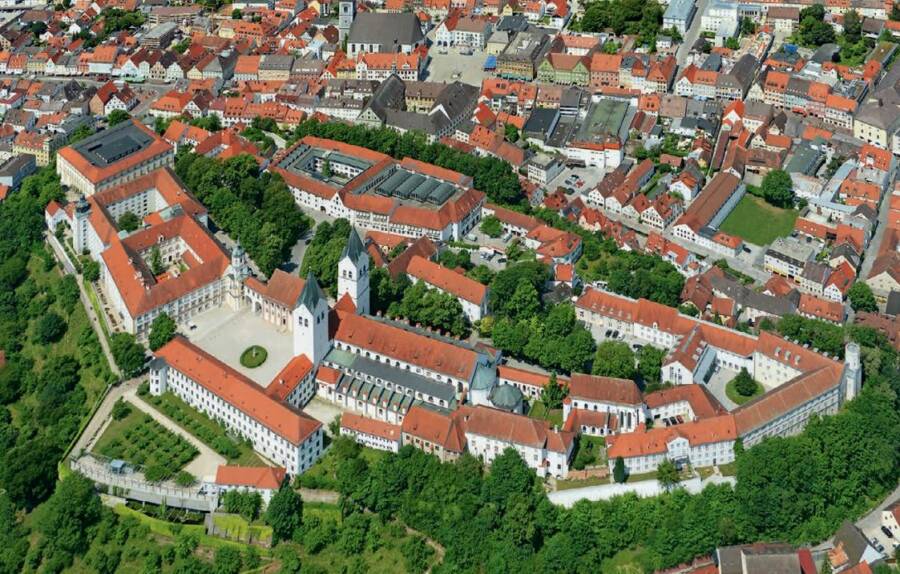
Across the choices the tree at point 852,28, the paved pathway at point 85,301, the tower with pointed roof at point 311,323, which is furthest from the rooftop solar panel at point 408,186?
the tree at point 852,28

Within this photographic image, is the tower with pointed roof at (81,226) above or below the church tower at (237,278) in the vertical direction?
below

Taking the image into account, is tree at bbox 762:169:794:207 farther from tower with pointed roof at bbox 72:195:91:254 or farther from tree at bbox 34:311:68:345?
tree at bbox 34:311:68:345

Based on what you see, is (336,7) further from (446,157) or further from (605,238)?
(605,238)

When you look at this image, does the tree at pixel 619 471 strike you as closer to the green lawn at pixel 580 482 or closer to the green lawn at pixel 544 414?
the green lawn at pixel 580 482

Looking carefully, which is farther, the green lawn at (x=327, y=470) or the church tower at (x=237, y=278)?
the church tower at (x=237, y=278)

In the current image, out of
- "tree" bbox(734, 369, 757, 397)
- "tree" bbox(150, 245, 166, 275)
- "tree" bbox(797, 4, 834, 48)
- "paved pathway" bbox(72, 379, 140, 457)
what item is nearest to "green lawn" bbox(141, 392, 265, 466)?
"paved pathway" bbox(72, 379, 140, 457)

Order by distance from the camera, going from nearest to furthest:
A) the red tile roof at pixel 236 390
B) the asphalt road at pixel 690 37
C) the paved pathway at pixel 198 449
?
the red tile roof at pixel 236 390 → the paved pathway at pixel 198 449 → the asphalt road at pixel 690 37

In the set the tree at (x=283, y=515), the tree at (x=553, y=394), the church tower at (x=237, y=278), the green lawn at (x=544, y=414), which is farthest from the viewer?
the church tower at (x=237, y=278)

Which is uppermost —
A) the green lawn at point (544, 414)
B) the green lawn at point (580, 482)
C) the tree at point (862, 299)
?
the tree at point (862, 299)
